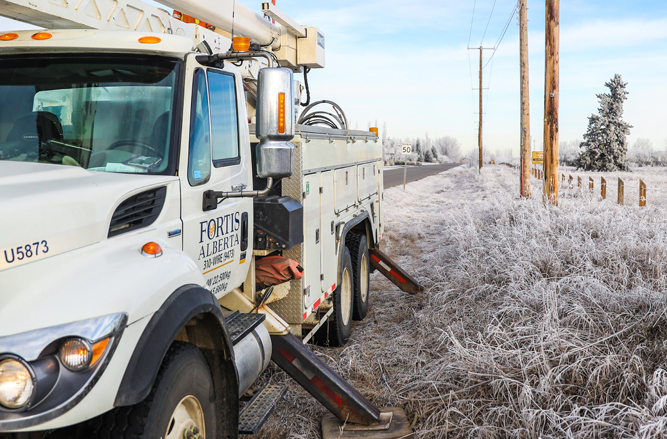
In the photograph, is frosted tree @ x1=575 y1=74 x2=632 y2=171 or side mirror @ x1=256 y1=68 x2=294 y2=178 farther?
frosted tree @ x1=575 y1=74 x2=632 y2=171

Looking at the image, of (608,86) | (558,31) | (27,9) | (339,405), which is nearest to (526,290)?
(339,405)

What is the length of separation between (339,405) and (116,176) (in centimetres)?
248

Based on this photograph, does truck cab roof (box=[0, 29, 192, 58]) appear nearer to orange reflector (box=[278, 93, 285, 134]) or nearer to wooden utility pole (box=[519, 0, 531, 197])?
orange reflector (box=[278, 93, 285, 134])

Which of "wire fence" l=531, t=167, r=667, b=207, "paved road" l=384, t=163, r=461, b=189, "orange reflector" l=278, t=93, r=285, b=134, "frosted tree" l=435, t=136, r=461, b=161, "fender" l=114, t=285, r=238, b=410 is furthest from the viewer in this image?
"frosted tree" l=435, t=136, r=461, b=161

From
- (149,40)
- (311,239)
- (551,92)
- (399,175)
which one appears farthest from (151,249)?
(399,175)

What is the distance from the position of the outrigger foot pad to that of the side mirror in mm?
2286

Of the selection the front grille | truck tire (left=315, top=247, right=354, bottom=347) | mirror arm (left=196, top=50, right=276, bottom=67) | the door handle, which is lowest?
truck tire (left=315, top=247, right=354, bottom=347)

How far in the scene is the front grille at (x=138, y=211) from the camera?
2643mm

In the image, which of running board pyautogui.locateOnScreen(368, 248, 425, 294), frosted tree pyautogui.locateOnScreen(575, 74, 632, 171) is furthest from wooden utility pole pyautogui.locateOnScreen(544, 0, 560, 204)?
frosted tree pyautogui.locateOnScreen(575, 74, 632, 171)

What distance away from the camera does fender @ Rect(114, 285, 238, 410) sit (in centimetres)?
226

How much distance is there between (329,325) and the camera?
248 inches

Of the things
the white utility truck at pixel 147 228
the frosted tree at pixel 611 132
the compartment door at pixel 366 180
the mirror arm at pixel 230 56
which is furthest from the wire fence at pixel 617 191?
the frosted tree at pixel 611 132

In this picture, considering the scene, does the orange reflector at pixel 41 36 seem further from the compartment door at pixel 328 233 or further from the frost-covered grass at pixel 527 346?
the frost-covered grass at pixel 527 346

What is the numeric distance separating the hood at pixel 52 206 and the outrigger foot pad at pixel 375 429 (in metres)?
2.51
